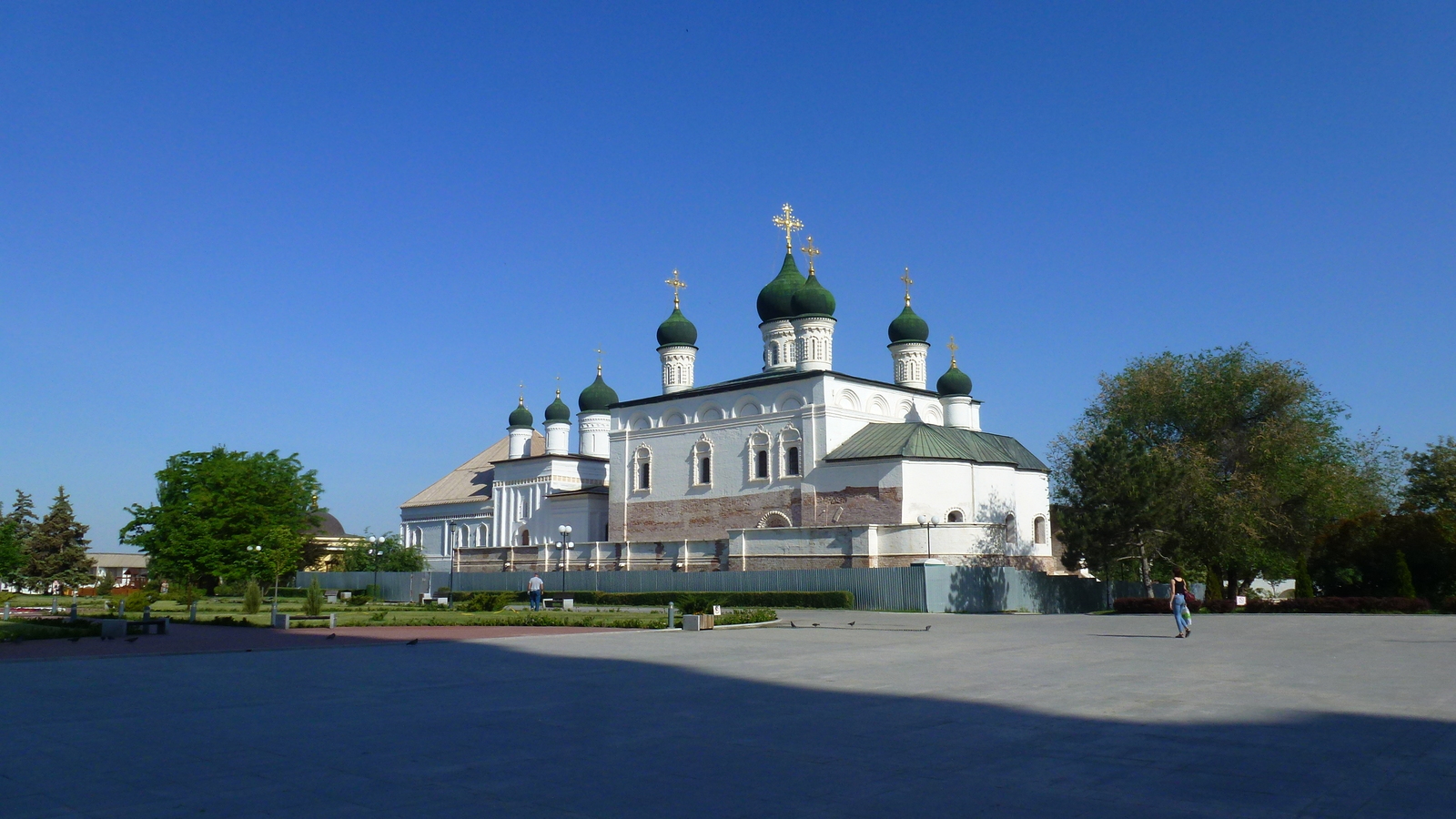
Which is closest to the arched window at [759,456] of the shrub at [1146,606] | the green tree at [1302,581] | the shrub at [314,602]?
the shrub at [1146,606]

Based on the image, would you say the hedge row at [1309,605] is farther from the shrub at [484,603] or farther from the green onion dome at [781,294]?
the green onion dome at [781,294]

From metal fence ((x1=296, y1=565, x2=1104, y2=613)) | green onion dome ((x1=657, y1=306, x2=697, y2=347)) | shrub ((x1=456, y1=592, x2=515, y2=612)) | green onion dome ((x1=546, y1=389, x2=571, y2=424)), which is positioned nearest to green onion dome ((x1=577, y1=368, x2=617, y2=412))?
green onion dome ((x1=546, y1=389, x2=571, y2=424))

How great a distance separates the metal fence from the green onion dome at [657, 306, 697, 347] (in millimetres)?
11911

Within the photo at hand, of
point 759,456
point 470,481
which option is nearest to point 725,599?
point 759,456

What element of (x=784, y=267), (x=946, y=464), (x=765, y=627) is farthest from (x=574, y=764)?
(x=784, y=267)

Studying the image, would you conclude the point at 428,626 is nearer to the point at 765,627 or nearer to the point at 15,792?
the point at 765,627

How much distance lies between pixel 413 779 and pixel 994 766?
3.66 metres

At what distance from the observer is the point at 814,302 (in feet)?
145

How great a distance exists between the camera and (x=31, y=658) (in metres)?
14.2

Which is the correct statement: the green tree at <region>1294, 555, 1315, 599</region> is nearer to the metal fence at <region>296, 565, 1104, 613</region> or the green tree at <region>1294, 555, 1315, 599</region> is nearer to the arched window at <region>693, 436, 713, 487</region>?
the metal fence at <region>296, 565, 1104, 613</region>

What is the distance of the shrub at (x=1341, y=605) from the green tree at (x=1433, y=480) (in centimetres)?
1489

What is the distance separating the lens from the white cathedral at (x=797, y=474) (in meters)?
37.7

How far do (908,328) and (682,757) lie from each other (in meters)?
40.9

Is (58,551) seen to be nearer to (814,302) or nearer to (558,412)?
(558,412)
